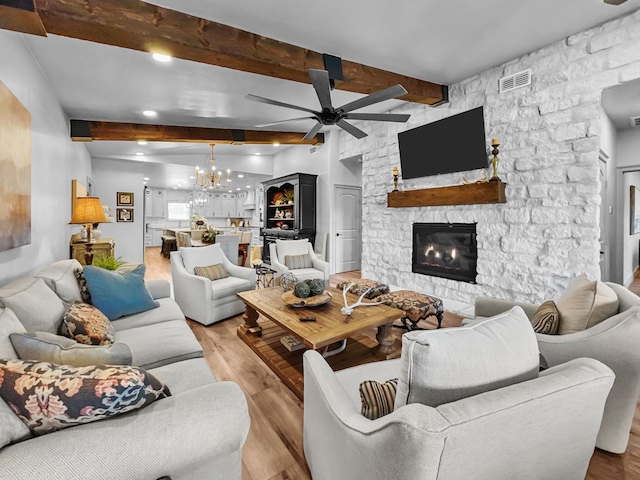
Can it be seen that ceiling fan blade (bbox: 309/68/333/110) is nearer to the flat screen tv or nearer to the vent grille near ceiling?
the flat screen tv

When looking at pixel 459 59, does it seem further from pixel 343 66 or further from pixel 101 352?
pixel 101 352

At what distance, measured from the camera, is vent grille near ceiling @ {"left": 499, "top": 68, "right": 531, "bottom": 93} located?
10.6 ft

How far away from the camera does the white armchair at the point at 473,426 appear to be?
0.68 meters

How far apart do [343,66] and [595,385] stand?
3.28 metres

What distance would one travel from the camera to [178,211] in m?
12.7

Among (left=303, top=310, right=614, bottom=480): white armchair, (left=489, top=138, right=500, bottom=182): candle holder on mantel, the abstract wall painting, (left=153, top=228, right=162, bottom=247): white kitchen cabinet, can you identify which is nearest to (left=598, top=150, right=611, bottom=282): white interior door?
(left=489, top=138, right=500, bottom=182): candle holder on mantel

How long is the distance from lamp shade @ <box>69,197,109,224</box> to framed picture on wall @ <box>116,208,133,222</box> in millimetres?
4687

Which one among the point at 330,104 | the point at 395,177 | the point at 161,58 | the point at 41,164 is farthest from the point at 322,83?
the point at 41,164

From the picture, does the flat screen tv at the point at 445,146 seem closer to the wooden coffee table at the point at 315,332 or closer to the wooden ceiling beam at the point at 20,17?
the wooden coffee table at the point at 315,332

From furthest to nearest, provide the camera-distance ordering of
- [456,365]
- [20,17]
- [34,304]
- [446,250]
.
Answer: [446,250], [20,17], [34,304], [456,365]

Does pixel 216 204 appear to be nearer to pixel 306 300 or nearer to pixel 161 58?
pixel 161 58

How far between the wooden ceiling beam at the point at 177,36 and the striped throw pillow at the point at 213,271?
221cm

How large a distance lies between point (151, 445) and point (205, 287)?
2.50m

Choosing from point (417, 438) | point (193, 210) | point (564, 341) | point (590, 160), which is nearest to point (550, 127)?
point (590, 160)
